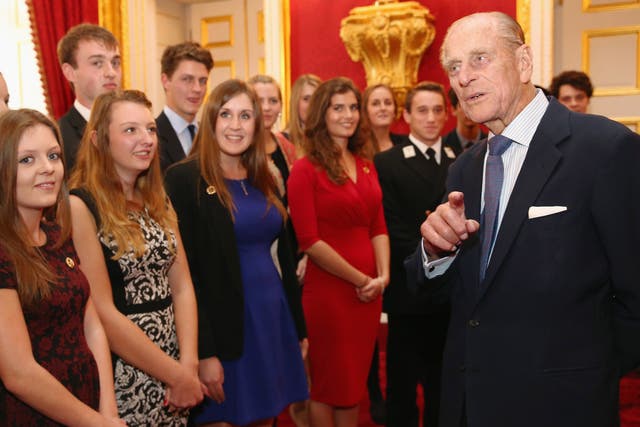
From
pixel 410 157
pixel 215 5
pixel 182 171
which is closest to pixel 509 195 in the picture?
pixel 182 171

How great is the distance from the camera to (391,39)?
556cm

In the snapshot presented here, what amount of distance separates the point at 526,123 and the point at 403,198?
1.86 m

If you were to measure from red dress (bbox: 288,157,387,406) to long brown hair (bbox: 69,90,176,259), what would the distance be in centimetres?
87

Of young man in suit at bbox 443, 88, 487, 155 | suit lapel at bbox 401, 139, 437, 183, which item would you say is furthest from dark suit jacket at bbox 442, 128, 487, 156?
suit lapel at bbox 401, 139, 437, 183

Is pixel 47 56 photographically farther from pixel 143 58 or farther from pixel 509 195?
pixel 509 195

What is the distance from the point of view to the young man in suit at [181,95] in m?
3.31

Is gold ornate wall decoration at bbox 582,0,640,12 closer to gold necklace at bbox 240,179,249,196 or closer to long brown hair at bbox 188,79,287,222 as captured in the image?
long brown hair at bbox 188,79,287,222

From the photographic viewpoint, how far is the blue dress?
2.73 m

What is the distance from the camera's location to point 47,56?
225 inches

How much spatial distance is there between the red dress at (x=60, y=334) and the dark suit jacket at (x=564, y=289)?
3.52ft

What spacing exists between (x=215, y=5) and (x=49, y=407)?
577 cm

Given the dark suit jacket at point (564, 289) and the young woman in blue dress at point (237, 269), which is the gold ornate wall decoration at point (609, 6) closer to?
the young woman in blue dress at point (237, 269)

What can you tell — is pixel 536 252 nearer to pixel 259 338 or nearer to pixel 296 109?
pixel 259 338

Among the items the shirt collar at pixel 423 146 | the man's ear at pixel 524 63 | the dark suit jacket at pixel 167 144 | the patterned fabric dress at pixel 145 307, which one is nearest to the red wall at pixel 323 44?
the shirt collar at pixel 423 146
